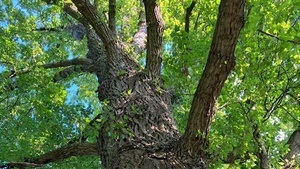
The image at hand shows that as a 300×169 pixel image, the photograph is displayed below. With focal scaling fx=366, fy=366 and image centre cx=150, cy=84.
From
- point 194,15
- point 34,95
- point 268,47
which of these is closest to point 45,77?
point 34,95

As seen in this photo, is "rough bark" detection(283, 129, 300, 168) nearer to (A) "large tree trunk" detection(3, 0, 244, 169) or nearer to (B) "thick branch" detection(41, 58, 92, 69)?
(A) "large tree trunk" detection(3, 0, 244, 169)

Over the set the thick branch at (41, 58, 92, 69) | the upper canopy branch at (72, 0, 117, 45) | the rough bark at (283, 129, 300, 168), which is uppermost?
the thick branch at (41, 58, 92, 69)

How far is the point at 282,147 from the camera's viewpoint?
5.52 m

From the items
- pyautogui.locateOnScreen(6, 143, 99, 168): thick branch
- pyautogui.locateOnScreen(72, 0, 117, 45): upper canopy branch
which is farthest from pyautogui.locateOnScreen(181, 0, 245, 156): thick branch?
pyautogui.locateOnScreen(72, 0, 117, 45): upper canopy branch

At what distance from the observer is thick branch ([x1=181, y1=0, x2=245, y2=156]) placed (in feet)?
10.6

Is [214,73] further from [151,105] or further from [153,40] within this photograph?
[153,40]

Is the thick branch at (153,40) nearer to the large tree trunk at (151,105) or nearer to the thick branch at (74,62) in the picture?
the large tree trunk at (151,105)

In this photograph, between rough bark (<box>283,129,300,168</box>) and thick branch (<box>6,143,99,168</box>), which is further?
rough bark (<box>283,129,300,168</box>)

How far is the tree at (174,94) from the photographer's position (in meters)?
3.72

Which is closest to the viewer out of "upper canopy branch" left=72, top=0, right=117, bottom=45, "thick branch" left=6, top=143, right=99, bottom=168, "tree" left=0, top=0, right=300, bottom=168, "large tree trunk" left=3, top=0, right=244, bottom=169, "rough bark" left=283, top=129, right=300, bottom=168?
"large tree trunk" left=3, top=0, right=244, bottom=169

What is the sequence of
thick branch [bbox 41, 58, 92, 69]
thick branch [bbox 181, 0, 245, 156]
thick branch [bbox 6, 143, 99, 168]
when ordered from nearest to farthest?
thick branch [bbox 181, 0, 245, 156]
thick branch [bbox 6, 143, 99, 168]
thick branch [bbox 41, 58, 92, 69]

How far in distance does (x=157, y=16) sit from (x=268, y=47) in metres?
1.95

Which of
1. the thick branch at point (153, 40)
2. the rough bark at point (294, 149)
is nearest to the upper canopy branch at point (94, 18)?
the thick branch at point (153, 40)

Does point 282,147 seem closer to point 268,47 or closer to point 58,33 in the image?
point 268,47
